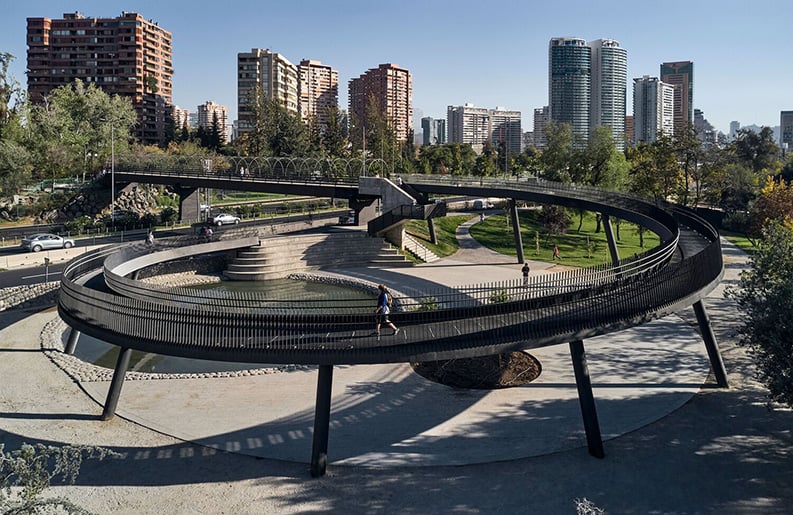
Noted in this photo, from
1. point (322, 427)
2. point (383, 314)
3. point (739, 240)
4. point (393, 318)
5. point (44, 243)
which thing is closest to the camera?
point (322, 427)

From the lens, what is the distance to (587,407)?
638 inches

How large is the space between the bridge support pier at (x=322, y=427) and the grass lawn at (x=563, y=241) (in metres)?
38.4

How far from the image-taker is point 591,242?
62812 mm

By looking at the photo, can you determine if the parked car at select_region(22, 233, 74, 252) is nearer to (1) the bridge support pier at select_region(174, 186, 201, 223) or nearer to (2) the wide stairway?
(2) the wide stairway

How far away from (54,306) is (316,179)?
28.5m

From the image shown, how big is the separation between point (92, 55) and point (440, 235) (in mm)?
111957

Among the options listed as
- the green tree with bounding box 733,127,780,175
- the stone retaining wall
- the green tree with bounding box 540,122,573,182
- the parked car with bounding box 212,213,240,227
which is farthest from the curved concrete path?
the green tree with bounding box 733,127,780,175

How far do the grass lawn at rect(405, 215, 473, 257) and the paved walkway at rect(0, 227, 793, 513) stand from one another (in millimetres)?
29972

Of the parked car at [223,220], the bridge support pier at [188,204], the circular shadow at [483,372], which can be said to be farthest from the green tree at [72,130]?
the circular shadow at [483,372]

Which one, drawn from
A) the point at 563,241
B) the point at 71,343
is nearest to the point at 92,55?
the point at 563,241

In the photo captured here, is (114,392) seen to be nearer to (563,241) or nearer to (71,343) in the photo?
(71,343)

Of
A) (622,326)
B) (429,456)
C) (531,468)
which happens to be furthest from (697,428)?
(429,456)

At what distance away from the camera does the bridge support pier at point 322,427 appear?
15.0 meters

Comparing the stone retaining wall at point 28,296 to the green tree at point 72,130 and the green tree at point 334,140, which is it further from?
the green tree at point 334,140
